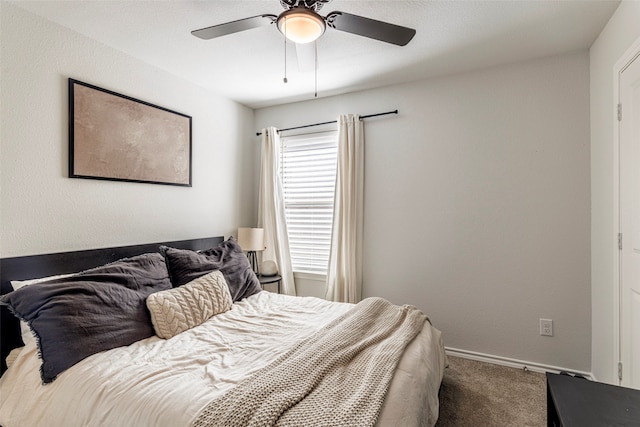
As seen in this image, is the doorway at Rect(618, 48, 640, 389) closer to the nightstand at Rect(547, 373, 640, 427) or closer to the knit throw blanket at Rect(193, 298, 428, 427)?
the nightstand at Rect(547, 373, 640, 427)

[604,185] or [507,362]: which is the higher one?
[604,185]

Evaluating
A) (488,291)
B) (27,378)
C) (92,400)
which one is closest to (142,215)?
(27,378)

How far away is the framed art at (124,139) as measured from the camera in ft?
7.34

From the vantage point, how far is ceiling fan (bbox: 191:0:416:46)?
158 centimetres

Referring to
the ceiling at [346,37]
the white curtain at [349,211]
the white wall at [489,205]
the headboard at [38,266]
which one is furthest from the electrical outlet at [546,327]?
the headboard at [38,266]

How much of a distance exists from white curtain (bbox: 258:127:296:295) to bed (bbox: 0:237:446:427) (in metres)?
1.27

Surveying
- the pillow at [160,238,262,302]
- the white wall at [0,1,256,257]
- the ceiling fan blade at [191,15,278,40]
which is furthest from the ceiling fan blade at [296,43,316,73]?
the pillow at [160,238,262,302]

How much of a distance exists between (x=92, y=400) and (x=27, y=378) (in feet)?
1.67

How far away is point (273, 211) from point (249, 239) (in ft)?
1.65

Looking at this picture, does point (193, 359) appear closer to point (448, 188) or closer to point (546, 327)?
point (448, 188)

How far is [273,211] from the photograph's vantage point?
3695 millimetres

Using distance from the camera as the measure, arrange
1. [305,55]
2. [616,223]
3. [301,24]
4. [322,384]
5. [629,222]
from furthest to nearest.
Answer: [305,55]
[616,223]
[629,222]
[301,24]
[322,384]

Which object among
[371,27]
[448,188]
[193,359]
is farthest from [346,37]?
[193,359]

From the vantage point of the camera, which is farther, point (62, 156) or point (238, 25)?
point (62, 156)
